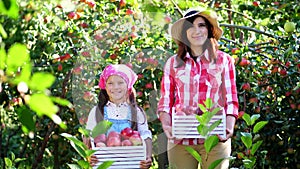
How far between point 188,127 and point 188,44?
443mm

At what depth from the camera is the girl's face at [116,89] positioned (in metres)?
2.85

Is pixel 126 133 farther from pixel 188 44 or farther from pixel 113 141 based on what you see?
pixel 188 44

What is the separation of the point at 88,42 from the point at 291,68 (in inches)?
49.5

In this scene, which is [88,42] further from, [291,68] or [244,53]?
[291,68]

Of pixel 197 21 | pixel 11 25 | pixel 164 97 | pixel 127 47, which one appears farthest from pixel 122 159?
pixel 11 25

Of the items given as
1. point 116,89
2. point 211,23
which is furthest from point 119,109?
point 211,23

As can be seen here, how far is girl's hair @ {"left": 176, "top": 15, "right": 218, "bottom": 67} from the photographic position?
287cm

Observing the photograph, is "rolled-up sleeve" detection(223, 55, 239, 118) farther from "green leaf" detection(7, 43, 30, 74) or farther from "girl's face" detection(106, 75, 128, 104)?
"green leaf" detection(7, 43, 30, 74)

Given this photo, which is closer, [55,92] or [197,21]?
[197,21]

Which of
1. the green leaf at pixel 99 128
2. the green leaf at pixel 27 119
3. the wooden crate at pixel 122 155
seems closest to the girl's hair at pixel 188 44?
the wooden crate at pixel 122 155

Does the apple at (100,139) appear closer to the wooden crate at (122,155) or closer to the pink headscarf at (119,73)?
the wooden crate at (122,155)

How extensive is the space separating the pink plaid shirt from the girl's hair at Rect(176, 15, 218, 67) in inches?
0.8

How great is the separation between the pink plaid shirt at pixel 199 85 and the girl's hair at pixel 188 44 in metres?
0.02

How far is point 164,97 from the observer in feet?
9.39
